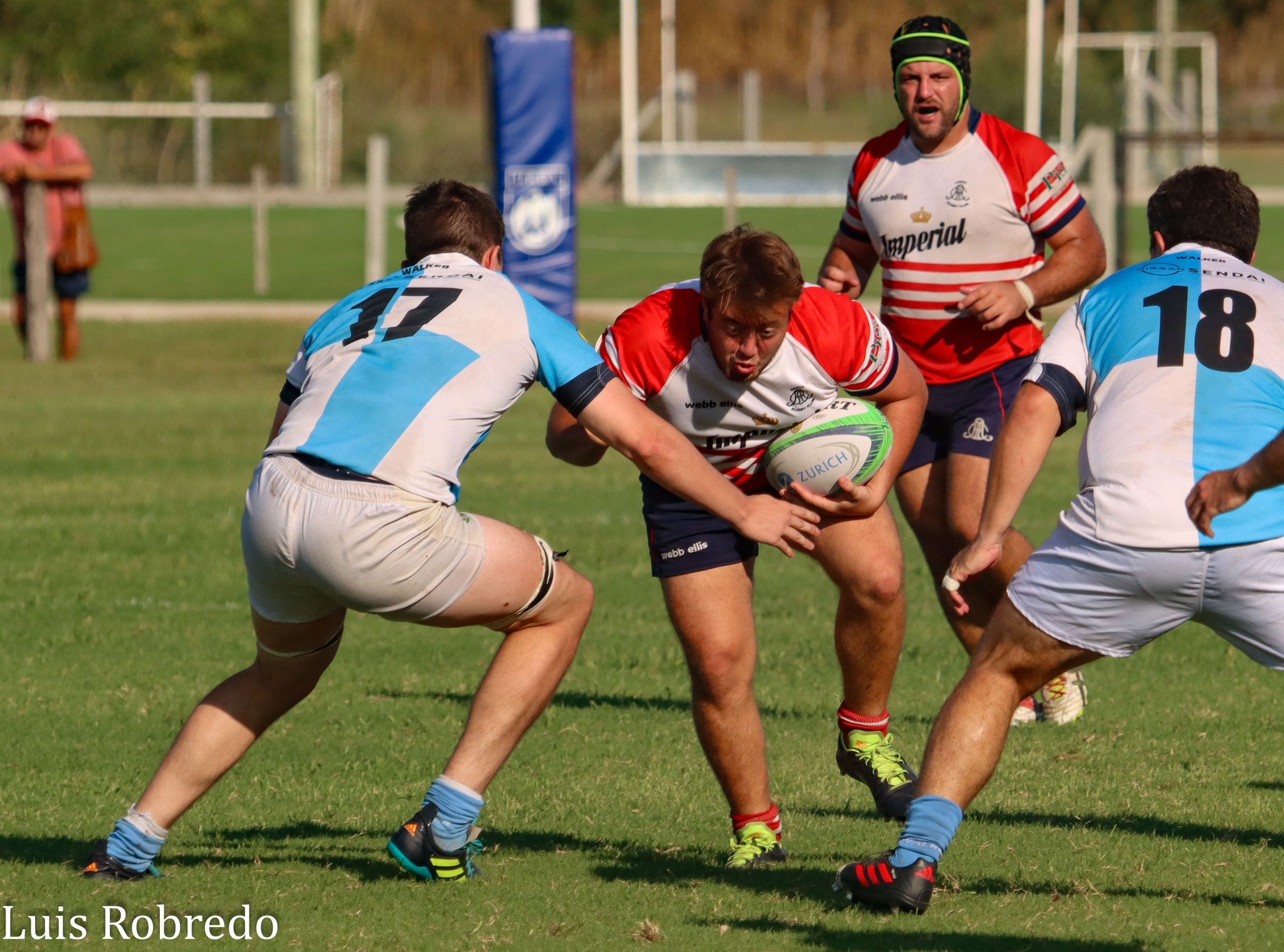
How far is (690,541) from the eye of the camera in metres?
5.50

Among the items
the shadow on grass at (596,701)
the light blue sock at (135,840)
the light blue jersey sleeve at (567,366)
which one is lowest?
the shadow on grass at (596,701)

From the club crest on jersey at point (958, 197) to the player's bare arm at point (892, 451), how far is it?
1.37 metres

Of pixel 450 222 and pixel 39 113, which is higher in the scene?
pixel 39 113

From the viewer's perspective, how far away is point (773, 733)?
7051 millimetres

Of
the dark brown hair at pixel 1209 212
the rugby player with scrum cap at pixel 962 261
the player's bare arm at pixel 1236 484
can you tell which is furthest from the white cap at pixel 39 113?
the player's bare arm at pixel 1236 484

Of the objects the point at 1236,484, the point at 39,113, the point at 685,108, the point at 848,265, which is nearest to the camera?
the point at 1236,484

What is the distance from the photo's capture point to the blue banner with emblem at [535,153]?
63.7 feet

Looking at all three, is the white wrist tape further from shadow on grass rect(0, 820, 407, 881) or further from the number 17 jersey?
shadow on grass rect(0, 820, 407, 881)

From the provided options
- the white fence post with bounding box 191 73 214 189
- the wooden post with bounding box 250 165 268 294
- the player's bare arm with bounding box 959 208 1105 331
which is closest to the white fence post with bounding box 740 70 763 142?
the white fence post with bounding box 191 73 214 189

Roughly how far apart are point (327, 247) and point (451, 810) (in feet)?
99.7

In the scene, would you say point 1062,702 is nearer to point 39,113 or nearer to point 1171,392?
point 1171,392

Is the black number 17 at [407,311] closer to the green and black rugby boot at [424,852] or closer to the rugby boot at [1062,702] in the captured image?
the green and black rugby boot at [424,852]

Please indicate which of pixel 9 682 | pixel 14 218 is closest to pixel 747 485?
pixel 9 682

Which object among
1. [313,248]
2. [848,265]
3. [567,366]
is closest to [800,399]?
[567,366]
